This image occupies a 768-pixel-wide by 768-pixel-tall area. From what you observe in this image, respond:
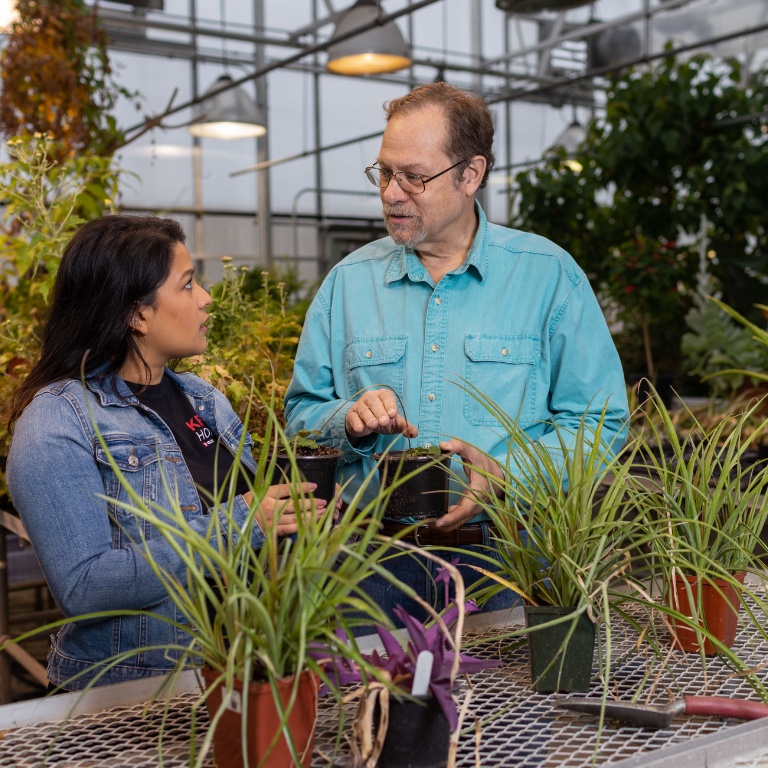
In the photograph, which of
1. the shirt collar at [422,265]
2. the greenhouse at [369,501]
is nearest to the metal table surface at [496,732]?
the greenhouse at [369,501]

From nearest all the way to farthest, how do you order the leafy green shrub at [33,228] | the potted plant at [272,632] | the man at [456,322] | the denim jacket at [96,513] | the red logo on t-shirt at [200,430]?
1. the potted plant at [272,632]
2. the denim jacket at [96,513]
3. the red logo on t-shirt at [200,430]
4. the man at [456,322]
5. the leafy green shrub at [33,228]

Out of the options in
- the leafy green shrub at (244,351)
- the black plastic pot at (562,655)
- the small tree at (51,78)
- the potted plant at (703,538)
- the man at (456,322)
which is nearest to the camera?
the black plastic pot at (562,655)

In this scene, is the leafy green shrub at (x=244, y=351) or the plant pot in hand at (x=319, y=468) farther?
the leafy green shrub at (x=244, y=351)

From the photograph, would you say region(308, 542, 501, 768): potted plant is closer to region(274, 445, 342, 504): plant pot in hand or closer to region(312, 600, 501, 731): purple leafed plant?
region(312, 600, 501, 731): purple leafed plant

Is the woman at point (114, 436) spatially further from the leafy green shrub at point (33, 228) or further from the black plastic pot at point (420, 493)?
the leafy green shrub at point (33, 228)

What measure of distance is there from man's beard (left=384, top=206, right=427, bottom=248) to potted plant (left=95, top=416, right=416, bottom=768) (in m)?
1.05

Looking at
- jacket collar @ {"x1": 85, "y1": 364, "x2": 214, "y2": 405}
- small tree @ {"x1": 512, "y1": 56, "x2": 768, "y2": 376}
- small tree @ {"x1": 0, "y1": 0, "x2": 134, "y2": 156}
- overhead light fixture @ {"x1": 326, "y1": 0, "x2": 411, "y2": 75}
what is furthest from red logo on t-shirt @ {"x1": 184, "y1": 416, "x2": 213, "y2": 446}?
small tree @ {"x1": 512, "y1": 56, "x2": 768, "y2": 376}

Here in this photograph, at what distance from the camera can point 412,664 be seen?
1007 mm

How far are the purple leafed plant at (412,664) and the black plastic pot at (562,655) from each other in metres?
0.16

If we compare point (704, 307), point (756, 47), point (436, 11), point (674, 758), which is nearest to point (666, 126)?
point (704, 307)

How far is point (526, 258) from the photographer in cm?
205

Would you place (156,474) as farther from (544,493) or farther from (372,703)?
(372,703)

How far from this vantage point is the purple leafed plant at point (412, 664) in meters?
0.97

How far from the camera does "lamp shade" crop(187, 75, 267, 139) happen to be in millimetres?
6996
